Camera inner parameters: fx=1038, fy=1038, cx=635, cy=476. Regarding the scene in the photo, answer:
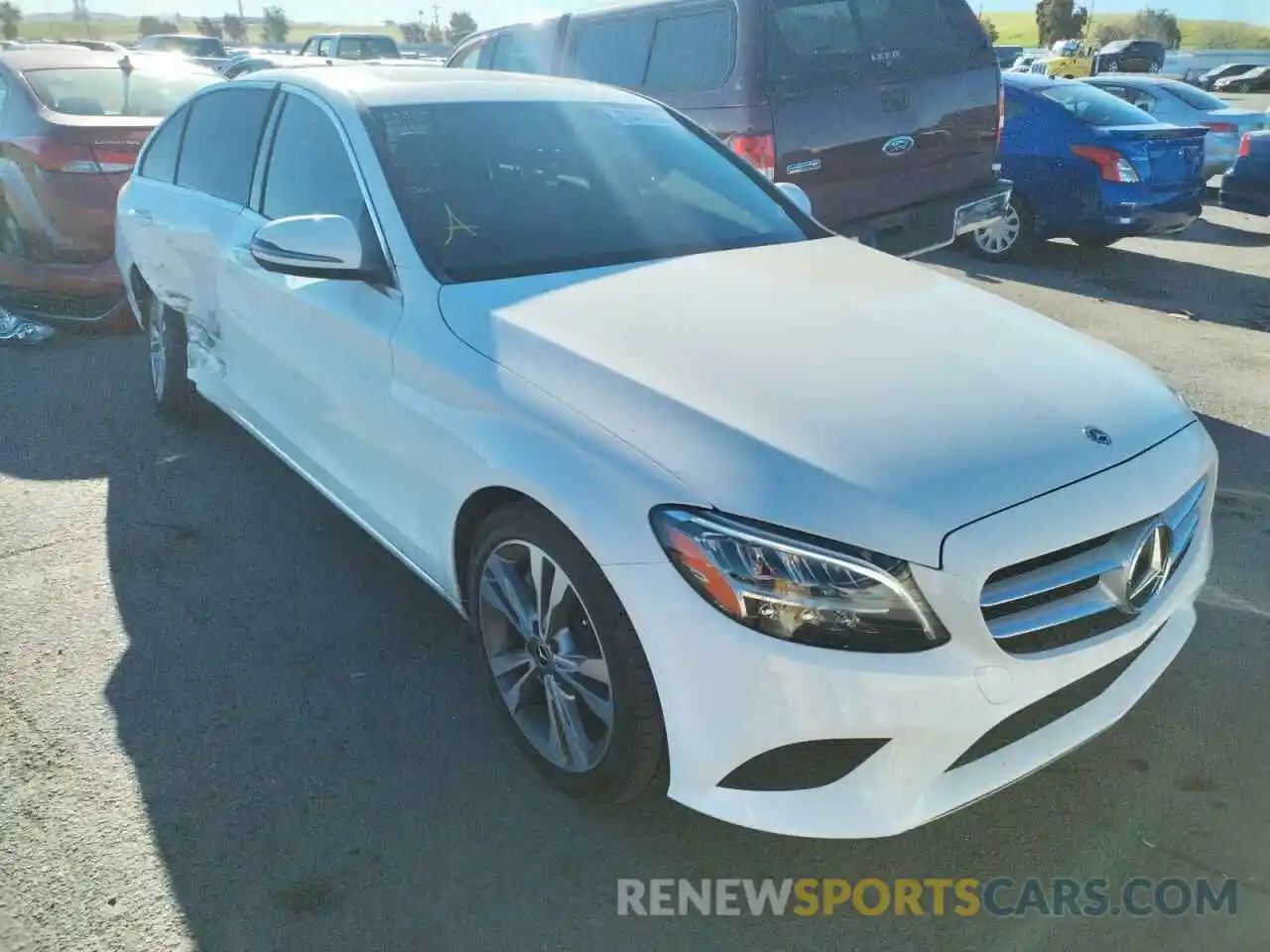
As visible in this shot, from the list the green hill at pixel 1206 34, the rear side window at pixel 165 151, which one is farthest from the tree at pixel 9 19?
the rear side window at pixel 165 151

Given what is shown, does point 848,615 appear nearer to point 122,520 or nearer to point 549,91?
point 549,91

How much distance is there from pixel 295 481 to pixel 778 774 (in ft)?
10.2

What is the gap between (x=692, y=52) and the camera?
6.65 m

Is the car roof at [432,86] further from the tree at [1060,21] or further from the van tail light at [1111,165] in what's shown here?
the tree at [1060,21]

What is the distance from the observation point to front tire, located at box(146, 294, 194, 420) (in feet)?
16.1

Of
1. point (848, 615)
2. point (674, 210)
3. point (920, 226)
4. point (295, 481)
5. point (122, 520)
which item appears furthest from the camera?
point (920, 226)

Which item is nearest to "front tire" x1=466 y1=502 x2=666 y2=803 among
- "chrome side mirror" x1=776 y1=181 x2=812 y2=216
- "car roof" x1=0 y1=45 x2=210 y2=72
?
"chrome side mirror" x1=776 y1=181 x2=812 y2=216

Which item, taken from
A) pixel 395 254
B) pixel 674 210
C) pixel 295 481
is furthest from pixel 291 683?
pixel 674 210

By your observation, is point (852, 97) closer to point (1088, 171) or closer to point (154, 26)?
point (1088, 171)

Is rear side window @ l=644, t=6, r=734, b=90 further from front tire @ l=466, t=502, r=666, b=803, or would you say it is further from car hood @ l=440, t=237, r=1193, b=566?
front tire @ l=466, t=502, r=666, b=803

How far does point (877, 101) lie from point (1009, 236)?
3.54m

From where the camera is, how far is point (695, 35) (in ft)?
21.8

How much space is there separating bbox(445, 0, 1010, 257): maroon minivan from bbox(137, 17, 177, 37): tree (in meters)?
77.4

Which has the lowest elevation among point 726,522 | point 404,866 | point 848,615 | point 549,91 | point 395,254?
point 404,866
